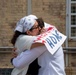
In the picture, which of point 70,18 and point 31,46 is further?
point 70,18

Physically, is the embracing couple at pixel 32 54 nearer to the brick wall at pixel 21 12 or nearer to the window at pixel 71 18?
the brick wall at pixel 21 12

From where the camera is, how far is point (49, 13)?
1099 cm

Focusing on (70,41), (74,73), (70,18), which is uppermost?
(70,18)

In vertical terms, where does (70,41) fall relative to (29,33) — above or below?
below

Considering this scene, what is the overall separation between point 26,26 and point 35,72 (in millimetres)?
399

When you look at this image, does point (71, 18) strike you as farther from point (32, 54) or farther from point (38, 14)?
point (32, 54)

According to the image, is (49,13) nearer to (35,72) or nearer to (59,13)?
(59,13)

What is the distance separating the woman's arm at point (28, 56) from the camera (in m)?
3.01

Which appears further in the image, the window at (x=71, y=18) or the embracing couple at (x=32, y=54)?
the window at (x=71, y=18)

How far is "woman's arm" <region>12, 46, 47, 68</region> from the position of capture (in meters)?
3.01

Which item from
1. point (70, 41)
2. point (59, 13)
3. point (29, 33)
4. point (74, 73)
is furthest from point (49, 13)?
point (29, 33)

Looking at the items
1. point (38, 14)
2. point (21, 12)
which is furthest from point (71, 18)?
point (21, 12)

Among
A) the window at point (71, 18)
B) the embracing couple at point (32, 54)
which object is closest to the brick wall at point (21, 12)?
the window at point (71, 18)

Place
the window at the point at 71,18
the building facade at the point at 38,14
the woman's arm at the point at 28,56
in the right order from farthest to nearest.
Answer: the window at the point at 71,18 → the building facade at the point at 38,14 → the woman's arm at the point at 28,56
